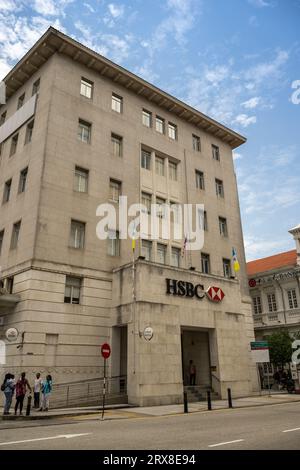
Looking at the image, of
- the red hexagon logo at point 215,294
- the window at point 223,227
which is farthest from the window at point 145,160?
the red hexagon logo at point 215,294

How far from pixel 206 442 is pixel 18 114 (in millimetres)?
30596

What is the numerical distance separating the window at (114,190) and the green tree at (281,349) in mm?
20978

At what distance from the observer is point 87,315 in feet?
83.8

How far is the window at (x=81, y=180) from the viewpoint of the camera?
28.2 meters

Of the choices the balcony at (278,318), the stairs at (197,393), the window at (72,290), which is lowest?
the stairs at (197,393)

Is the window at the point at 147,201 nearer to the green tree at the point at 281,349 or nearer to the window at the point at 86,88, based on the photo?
the window at the point at 86,88

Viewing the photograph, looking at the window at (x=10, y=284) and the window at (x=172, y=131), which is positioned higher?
the window at (x=172, y=131)

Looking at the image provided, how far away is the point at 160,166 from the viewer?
3472 cm

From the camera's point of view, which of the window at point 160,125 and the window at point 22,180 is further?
the window at point 160,125

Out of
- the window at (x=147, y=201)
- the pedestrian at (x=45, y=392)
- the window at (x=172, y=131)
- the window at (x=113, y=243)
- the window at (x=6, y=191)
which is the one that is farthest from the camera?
the window at (x=172, y=131)

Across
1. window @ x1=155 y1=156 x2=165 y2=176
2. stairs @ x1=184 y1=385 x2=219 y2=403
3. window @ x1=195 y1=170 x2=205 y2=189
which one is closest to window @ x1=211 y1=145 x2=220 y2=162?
window @ x1=195 y1=170 x2=205 y2=189
